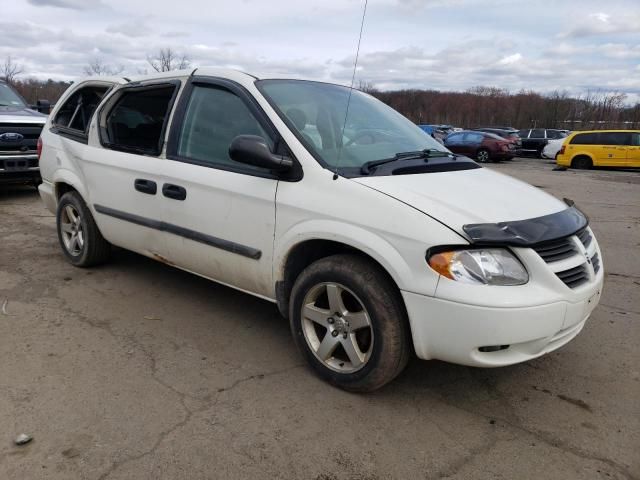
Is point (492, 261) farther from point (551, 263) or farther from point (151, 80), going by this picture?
point (151, 80)

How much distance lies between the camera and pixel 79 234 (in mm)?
4801

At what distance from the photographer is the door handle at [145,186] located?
147 inches

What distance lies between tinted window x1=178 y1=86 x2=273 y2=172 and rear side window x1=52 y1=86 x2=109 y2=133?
147cm

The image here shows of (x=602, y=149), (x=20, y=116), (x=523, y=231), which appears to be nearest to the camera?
(x=523, y=231)

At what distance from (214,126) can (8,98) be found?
25.9 ft

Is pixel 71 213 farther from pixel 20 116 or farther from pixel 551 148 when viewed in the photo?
pixel 551 148

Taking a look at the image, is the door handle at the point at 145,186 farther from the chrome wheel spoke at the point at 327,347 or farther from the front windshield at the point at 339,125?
the chrome wheel spoke at the point at 327,347

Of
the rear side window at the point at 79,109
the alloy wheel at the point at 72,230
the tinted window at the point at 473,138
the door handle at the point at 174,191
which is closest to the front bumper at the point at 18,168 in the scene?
the rear side window at the point at 79,109

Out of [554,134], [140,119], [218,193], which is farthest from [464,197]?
[554,134]

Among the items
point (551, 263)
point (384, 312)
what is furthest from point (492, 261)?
point (384, 312)

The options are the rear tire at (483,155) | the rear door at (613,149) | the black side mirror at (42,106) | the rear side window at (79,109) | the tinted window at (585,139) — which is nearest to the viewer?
the rear side window at (79,109)

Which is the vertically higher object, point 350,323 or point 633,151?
point 633,151

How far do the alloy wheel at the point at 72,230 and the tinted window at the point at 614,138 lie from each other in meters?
18.9

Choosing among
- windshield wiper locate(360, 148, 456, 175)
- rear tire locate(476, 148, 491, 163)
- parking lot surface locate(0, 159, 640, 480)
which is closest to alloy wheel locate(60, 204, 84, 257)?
parking lot surface locate(0, 159, 640, 480)
